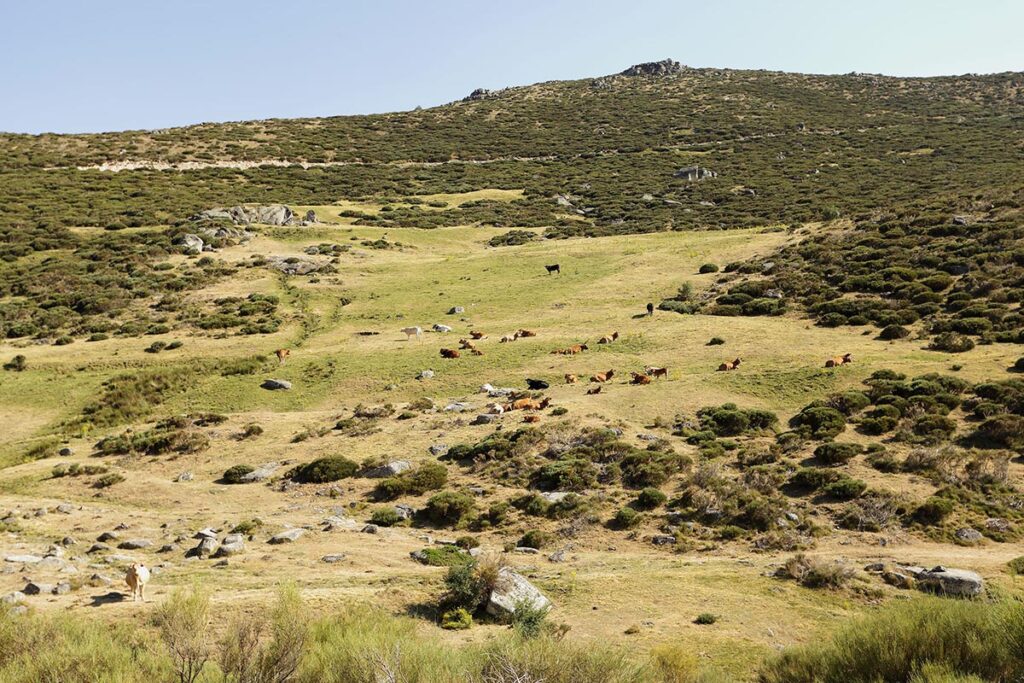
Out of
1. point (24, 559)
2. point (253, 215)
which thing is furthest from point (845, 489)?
point (253, 215)

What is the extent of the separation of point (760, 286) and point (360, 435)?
35134 mm

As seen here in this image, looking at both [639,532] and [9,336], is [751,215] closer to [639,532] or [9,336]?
[639,532]

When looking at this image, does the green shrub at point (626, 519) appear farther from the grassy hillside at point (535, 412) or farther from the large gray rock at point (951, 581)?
the large gray rock at point (951, 581)

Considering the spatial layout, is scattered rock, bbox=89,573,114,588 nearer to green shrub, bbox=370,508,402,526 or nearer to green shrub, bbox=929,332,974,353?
green shrub, bbox=370,508,402,526

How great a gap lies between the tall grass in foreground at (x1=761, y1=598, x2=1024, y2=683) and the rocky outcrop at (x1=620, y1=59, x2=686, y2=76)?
19857 cm

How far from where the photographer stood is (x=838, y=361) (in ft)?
112

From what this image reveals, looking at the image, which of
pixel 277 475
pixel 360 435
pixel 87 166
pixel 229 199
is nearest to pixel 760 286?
pixel 360 435

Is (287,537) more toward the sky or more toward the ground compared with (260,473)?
more toward the sky

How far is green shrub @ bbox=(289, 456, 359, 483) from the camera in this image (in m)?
26.1

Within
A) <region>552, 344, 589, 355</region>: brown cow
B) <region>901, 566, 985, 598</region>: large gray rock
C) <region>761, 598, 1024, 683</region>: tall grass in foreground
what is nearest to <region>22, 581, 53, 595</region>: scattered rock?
<region>761, 598, 1024, 683</region>: tall grass in foreground

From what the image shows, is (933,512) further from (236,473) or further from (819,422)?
(236,473)

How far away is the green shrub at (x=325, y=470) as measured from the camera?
26.1 meters

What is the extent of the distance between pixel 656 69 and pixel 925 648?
203m

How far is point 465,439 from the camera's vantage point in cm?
2911
